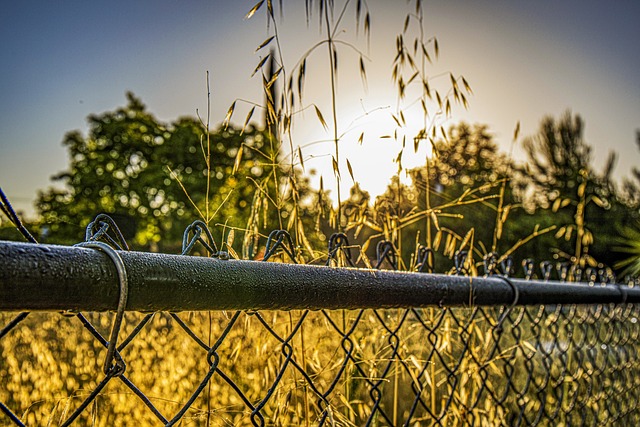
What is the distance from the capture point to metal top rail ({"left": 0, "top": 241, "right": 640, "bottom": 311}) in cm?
44

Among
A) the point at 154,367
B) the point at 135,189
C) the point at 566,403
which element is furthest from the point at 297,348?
the point at 135,189

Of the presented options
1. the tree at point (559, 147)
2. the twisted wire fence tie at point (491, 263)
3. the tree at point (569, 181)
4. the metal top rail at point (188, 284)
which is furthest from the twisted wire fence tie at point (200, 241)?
the tree at point (559, 147)

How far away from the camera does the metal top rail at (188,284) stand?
1.44ft

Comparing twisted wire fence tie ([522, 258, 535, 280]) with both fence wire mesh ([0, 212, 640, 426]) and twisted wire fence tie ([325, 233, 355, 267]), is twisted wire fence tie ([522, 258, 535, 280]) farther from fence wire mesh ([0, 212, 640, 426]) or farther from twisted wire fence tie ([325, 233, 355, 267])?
twisted wire fence tie ([325, 233, 355, 267])

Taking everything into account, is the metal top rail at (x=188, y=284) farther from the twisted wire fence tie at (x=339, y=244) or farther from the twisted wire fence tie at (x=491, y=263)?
the twisted wire fence tie at (x=491, y=263)

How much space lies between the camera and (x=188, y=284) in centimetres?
56

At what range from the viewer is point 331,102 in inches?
45.4

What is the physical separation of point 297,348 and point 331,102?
483mm

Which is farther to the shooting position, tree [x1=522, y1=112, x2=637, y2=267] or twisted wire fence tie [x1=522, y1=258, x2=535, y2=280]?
tree [x1=522, y1=112, x2=637, y2=267]

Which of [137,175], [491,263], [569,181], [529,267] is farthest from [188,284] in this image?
[569,181]

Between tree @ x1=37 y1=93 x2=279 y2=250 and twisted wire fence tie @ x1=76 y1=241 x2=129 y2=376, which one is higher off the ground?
tree @ x1=37 y1=93 x2=279 y2=250

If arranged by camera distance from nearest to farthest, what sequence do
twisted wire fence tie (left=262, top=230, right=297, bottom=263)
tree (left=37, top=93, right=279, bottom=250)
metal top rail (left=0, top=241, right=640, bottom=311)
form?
metal top rail (left=0, top=241, right=640, bottom=311)
twisted wire fence tie (left=262, top=230, right=297, bottom=263)
tree (left=37, top=93, right=279, bottom=250)

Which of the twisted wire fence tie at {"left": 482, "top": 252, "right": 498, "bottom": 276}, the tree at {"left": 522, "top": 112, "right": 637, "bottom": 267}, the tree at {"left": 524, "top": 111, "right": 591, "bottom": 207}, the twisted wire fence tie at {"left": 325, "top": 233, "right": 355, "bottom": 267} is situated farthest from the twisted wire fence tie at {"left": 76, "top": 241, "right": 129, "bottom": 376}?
the tree at {"left": 524, "top": 111, "right": 591, "bottom": 207}

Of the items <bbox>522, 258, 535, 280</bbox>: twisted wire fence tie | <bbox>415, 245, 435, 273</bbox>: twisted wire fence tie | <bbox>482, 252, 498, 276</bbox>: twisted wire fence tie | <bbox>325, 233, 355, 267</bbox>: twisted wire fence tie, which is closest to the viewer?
<bbox>325, 233, 355, 267</bbox>: twisted wire fence tie
